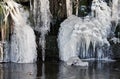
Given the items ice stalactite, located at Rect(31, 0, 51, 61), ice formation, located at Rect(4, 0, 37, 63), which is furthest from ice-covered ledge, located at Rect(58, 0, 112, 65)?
ice formation, located at Rect(4, 0, 37, 63)

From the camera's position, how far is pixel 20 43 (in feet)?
69.1

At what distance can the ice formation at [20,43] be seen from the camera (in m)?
21.0

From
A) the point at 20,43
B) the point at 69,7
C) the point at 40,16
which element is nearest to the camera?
the point at 20,43

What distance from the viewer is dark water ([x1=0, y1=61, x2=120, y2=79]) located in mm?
17188

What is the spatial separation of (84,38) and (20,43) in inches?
116

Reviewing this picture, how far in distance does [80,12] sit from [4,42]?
4.63 metres

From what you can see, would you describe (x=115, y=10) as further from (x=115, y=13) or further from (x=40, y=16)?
(x=40, y=16)

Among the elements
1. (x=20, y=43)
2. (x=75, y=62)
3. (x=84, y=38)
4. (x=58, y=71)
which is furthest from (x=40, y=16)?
(x=58, y=71)

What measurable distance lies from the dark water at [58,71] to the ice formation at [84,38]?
91 cm

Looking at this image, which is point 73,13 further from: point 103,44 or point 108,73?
point 108,73

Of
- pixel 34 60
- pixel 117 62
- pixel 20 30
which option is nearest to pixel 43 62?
pixel 34 60

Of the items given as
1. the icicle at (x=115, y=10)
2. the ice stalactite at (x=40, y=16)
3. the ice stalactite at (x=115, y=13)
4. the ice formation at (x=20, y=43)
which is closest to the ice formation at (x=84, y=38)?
the ice stalactite at (x=115, y=13)

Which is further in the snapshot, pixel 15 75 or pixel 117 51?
pixel 117 51

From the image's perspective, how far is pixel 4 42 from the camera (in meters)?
21.1
